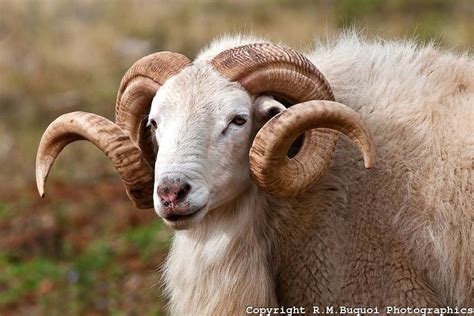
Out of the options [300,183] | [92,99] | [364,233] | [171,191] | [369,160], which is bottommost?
[92,99]

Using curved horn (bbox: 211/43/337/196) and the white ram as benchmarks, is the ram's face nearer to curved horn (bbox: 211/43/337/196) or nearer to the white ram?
the white ram

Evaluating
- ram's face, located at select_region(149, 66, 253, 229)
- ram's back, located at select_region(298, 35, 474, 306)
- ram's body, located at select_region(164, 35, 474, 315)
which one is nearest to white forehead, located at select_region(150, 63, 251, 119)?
ram's face, located at select_region(149, 66, 253, 229)

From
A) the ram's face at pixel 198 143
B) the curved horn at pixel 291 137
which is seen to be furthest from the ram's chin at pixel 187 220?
the curved horn at pixel 291 137

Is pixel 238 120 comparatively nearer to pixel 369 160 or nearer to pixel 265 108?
pixel 265 108

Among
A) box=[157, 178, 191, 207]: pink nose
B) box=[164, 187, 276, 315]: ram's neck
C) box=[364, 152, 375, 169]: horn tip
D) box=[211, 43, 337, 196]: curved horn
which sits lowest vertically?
box=[164, 187, 276, 315]: ram's neck

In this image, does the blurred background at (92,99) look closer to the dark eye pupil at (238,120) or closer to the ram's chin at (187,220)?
the dark eye pupil at (238,120)

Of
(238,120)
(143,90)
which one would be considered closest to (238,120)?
(238,120)

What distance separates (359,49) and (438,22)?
1479 cm

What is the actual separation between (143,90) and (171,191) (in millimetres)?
1484

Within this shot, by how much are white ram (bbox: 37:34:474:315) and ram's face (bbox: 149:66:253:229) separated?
0.01 metres

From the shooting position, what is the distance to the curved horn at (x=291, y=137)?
23.0ft

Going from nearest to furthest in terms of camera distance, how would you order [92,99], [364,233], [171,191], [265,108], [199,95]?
[171,191] → [199,95] → [265,108] → [364,233] → [92,99]

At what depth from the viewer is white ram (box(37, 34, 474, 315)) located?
724cm

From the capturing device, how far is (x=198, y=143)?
706 centimetres
